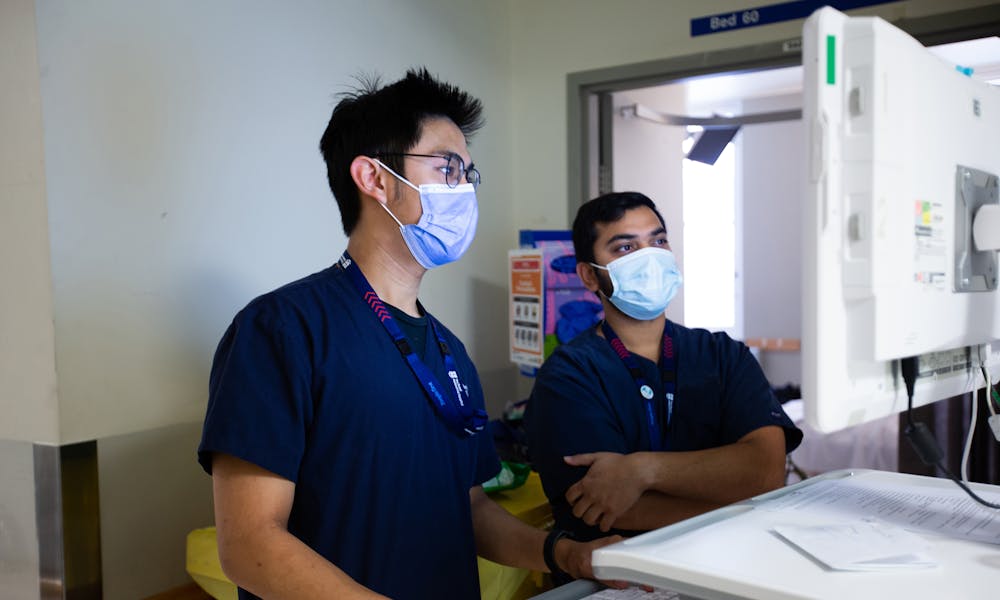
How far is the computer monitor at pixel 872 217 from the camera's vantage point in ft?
2.63

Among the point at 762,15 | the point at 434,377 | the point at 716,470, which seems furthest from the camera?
the point at 762,15

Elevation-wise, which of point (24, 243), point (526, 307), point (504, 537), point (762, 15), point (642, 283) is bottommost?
point (504, 537)

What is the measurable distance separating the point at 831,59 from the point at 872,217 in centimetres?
16

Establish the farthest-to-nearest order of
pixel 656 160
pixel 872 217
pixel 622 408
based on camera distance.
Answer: pixel 656 160 → pixel 622 408 → pixel 872 217

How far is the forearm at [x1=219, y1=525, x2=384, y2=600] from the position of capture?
1.02m

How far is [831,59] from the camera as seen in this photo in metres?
0.81

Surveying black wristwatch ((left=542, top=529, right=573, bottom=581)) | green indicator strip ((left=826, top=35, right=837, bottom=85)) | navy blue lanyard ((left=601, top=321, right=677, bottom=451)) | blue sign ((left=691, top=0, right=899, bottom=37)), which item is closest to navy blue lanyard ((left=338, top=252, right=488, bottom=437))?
black wristwatch ((left=542, top=529, right=573, bottom=581))

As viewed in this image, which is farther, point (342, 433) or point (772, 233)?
point (772, 233)

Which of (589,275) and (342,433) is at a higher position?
(589,275)

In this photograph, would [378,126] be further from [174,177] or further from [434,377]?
[174,177]

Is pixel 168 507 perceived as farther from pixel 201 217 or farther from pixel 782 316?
pixel 782 316

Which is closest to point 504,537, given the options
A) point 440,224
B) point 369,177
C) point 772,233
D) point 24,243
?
point 440,224

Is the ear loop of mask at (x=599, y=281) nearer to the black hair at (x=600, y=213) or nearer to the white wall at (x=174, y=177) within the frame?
the black hair at (x=600, y=213)

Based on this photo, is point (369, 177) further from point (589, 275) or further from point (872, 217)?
point (872, 217)
